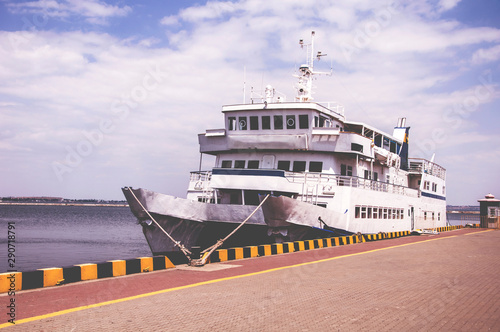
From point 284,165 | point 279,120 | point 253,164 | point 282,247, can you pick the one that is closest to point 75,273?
point 282,247

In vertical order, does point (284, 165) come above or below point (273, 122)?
below

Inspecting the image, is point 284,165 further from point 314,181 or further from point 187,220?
point 187,220

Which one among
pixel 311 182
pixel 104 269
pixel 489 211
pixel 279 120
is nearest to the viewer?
pixel 104 269

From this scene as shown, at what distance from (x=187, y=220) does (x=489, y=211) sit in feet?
127

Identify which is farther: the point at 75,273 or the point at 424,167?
the point at 424,167

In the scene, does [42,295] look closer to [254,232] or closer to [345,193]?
[254,232]

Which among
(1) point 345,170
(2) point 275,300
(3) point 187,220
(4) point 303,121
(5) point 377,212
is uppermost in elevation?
(4) point 303,121

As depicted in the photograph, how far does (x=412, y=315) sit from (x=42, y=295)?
21.7 feet

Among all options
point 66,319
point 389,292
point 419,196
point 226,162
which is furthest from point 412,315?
point 419,196

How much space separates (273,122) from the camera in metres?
21.1

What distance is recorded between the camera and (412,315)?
285 inches

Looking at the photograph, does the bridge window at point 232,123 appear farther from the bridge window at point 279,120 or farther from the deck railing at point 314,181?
the deck railing at point 314,181

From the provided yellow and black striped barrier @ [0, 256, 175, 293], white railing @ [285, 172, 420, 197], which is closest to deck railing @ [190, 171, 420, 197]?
white railing @ [285, 172, 420, 197]

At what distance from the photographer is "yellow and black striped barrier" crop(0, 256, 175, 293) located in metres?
8.73
